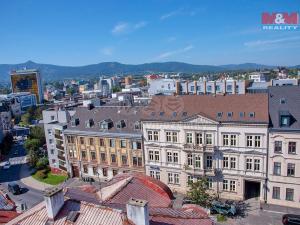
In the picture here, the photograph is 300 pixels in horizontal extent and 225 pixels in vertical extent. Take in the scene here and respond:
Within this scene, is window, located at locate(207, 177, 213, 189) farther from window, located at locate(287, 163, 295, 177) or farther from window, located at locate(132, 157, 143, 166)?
window, located at locate(132, 157, 143, 166)

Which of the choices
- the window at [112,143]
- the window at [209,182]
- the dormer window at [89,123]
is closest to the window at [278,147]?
the window at [209,182]

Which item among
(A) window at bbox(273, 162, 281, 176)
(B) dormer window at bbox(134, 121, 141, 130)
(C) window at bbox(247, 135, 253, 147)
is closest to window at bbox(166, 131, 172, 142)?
(B) dormer window at bbox(134, 121, 141, 130)

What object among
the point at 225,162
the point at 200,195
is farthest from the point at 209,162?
the point at 200,195

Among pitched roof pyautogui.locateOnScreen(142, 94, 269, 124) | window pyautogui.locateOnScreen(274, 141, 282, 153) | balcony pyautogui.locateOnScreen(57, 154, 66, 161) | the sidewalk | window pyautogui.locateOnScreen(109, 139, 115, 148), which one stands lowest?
the sidewalk

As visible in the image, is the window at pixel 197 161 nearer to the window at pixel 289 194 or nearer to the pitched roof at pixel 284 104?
the pitched roof at pixel 284 104

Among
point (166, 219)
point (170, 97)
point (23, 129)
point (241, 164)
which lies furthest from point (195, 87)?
point (166, 219)

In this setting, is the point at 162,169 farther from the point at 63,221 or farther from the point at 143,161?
the point at 63,221
